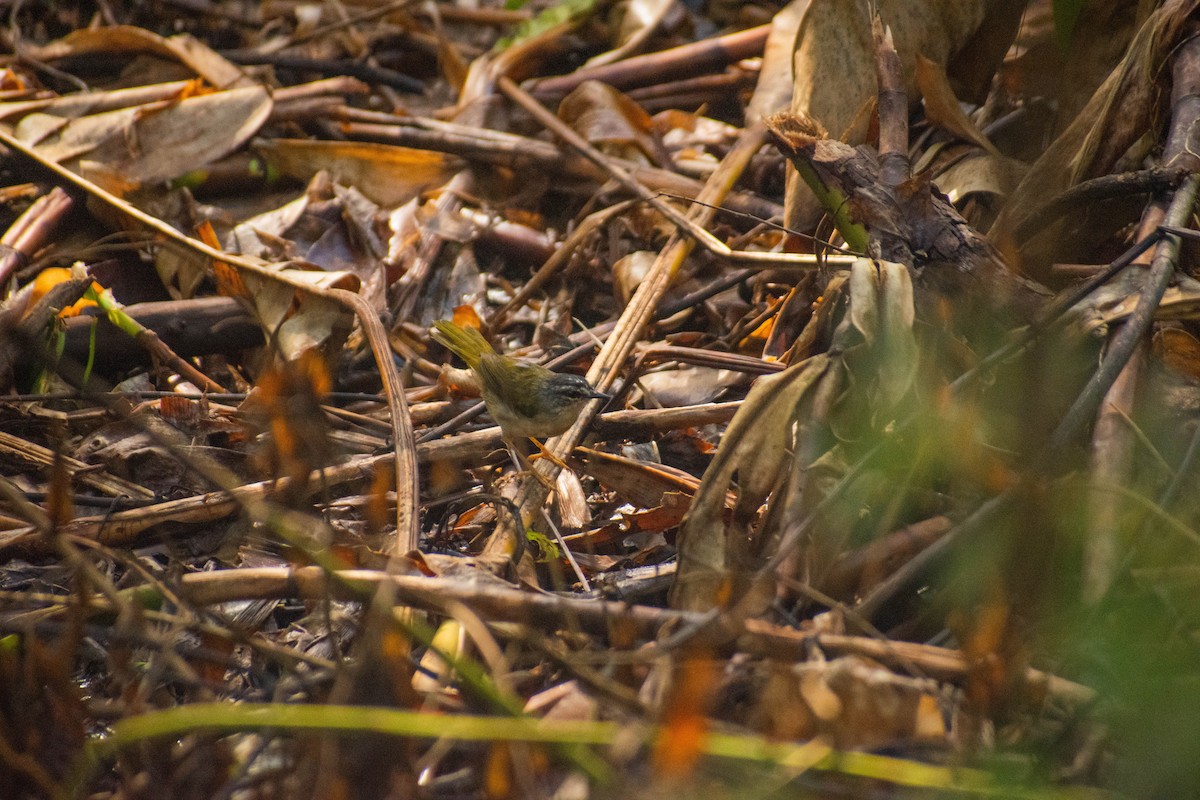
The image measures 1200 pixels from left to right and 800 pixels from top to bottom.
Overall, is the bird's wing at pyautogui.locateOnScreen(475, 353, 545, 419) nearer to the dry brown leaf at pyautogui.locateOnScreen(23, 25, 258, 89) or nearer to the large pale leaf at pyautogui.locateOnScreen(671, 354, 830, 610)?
the large pale leaf at pyautogui.locateOnScreen(671, 354, 830, 610)

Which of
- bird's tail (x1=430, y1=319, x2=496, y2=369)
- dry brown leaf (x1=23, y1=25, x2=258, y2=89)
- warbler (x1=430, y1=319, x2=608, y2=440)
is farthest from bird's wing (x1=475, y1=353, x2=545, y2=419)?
dry brown leaf (x1=23, y1=25, x2=258, y2=89)

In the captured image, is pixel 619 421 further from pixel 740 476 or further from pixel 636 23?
pixel 636 23

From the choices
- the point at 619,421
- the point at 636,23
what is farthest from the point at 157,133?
the point at 619,421

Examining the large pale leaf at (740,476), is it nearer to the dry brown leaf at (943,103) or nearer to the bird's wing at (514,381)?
the bird's wing at (514,381)

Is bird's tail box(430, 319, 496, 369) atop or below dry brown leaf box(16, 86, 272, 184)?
below

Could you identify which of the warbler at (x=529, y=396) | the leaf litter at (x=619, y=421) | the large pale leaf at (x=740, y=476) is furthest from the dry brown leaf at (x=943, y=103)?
the large pale leaf at (x=740, y=476)

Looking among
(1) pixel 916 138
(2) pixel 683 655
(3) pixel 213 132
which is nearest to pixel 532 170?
(3) pixel 213 132

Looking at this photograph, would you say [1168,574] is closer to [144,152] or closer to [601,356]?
[601,356]
